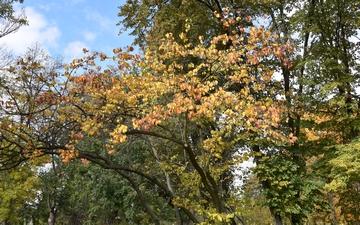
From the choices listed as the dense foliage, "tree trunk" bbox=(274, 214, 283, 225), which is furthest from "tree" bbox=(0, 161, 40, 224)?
"tree trunk" bbox=(274, 214, 283, 225)

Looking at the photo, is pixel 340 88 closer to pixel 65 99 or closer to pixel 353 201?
pixel 353 201

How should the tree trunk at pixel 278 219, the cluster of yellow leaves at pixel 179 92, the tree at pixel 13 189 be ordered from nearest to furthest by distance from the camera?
the cluster of yellow leaves at pixel 179 92 < the tree trunk at pixel 278 219 < the tree at pixel 13 189

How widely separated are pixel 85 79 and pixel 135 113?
107cm

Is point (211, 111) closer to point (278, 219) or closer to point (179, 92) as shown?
point (179, 92)

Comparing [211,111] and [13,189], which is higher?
[13,189]

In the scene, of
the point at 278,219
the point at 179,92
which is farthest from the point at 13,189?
the point at 179,92

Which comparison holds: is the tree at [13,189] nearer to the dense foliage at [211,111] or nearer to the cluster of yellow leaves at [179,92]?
the dense foliage at [211,111]

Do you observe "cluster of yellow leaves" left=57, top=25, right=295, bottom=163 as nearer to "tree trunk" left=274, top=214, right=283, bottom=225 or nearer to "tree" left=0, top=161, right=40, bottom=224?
"tree trunk" left=274, top=214, right=283, bottom=225

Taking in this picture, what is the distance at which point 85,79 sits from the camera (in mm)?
4949

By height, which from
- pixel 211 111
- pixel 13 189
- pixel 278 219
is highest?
pixel 13 189

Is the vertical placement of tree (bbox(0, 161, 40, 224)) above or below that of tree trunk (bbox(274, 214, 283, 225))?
above

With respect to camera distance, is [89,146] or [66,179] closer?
[89,146]

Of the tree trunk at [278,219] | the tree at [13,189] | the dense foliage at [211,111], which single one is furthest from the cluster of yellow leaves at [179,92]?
the tree at [13,189]

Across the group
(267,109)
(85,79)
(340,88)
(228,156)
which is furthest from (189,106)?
(340,88)
